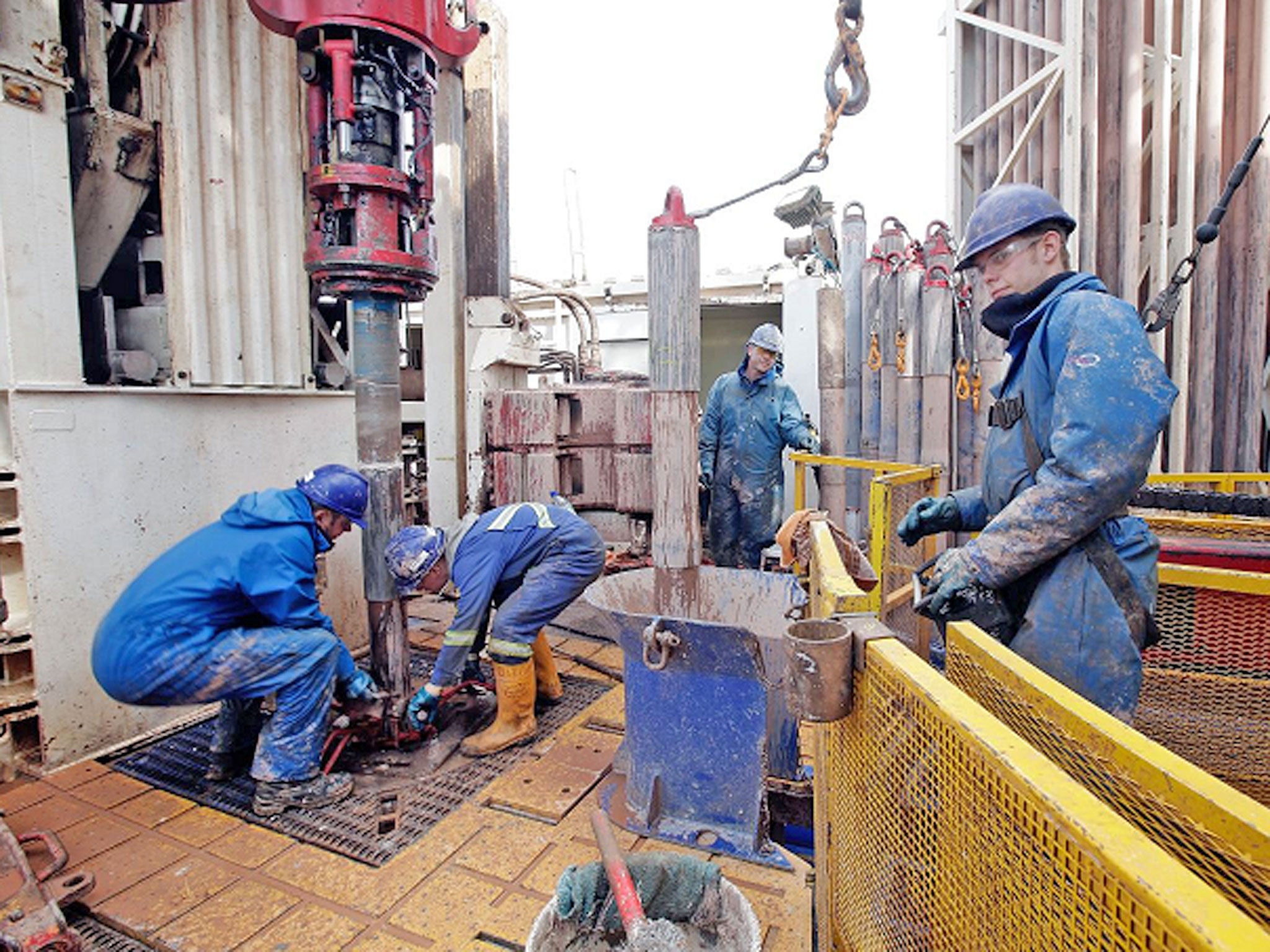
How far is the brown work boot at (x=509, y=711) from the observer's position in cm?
341

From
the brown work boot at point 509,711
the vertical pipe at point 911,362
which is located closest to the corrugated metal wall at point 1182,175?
the vertical pipe at point 911,362

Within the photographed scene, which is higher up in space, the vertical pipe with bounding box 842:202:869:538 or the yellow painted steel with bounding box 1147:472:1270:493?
the vertical pipe with bounding box 842:202:869:538

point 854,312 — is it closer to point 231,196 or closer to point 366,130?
point 366,130

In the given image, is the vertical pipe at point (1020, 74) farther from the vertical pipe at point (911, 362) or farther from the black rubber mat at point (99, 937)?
the black rubber mat at point (99, 937)

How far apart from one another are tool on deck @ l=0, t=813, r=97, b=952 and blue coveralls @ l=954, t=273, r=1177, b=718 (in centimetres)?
276

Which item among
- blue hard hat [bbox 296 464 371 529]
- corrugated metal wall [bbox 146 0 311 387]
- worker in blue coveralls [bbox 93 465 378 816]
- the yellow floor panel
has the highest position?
corrugated metal wall [bbox 146 0 311 387]

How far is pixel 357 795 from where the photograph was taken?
3.08 m

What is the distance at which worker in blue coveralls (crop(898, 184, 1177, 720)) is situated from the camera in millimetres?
1756

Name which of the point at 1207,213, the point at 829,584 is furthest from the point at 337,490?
the point at 1207,213

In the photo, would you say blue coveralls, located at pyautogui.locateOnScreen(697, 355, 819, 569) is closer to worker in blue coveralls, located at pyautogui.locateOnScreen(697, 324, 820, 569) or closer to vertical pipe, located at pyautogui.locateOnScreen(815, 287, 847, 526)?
worker in blue coveralls, located at pyautogui.locateOnScreen(697, 324, 820, 569)

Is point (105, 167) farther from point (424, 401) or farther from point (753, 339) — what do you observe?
point (753, 339)

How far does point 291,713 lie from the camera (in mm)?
3043

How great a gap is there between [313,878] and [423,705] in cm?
94

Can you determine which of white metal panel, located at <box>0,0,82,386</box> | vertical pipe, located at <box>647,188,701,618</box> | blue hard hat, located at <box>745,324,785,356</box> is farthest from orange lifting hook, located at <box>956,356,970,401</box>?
white metal panel, located at <box>0,0,82,386</box>
